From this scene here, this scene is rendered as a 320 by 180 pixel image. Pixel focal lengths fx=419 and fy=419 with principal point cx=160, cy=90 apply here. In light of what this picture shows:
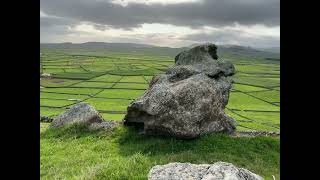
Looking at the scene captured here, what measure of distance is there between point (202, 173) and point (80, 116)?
1409 centimetres

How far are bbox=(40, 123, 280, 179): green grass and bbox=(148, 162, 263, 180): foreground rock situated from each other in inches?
125

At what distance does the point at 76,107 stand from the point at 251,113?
184ft

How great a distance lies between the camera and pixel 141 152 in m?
18.0

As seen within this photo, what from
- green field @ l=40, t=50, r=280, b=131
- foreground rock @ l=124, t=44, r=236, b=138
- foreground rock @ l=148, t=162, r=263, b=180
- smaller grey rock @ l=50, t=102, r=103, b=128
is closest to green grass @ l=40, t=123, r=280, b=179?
foreground rock @ l=124, t=44, r=236, b=138

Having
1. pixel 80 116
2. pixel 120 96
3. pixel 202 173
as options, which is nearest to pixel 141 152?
pixel 80 116

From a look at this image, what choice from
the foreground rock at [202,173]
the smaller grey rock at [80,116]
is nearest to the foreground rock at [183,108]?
the smaller grey rock at [80,116]

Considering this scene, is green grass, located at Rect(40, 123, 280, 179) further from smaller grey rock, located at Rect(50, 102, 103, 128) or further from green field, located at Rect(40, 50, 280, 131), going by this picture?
green field, located at Rect(40, 50, 280, 131)

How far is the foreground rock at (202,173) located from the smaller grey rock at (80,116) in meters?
12.7

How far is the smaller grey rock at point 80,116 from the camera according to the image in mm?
23086

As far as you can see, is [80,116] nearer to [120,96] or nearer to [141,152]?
[141,152]

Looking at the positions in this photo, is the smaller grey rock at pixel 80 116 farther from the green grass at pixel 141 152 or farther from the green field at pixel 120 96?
the green field at pixel 120 96
